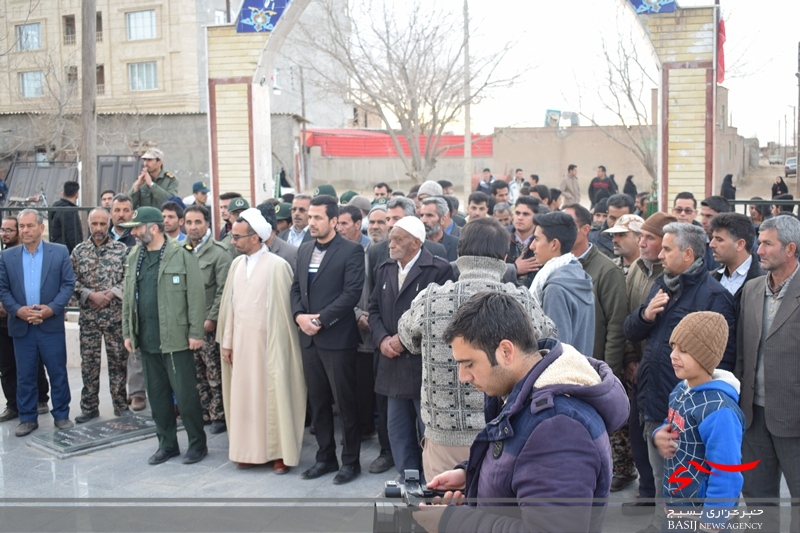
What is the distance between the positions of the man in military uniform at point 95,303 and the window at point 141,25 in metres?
34.7

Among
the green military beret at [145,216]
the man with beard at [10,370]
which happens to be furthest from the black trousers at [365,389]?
the man with beard at [10,370]

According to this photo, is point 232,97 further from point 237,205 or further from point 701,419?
point 701,419

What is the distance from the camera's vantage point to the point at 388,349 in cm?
565

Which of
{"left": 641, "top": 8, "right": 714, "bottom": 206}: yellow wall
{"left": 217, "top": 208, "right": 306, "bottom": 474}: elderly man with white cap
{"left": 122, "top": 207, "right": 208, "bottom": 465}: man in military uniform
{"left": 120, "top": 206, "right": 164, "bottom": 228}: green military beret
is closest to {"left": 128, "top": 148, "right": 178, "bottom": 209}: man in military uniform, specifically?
{"left": 120, "top": 206, "right": 164, "bottom": 228}: green military beret

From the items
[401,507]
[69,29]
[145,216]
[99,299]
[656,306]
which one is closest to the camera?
[401,507]

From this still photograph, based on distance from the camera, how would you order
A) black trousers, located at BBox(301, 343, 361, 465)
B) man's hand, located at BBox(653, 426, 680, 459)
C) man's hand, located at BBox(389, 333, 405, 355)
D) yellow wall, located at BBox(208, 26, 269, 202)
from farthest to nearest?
yellow wall, located at BBox(208, 26, 269, 202) < black trousers, located at BBox(301, 343, 361, 465) < man's hand, located at BBox(389, 333, 405, 355) < man's hand, located at BBox(653, 426, 680, 459)

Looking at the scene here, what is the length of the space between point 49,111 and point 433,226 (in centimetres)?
2470

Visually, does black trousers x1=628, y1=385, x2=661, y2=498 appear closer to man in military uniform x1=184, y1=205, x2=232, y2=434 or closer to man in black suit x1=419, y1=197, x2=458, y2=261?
man in black suit x1=419, y1=197, x2=458, y2=261

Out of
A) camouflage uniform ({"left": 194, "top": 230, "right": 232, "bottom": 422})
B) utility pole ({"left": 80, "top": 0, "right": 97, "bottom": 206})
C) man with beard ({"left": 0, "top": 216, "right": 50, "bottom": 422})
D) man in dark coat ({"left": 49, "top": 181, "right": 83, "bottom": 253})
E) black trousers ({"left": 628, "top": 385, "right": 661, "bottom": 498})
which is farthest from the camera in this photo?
utility pole ({"left": 80, "top": 0, "right": 97, "bottom": 206})

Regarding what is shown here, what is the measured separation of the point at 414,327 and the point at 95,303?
14.4 ft

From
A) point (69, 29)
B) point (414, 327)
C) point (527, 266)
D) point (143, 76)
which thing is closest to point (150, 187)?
point (527, 266)

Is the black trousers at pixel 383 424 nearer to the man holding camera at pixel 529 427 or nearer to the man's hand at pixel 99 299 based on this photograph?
the man's hand at pixel 99 299

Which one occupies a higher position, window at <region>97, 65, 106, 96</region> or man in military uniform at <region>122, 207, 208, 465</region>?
window at <region>97, 65, 106, 96</region>

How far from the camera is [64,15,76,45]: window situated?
1490 inches
